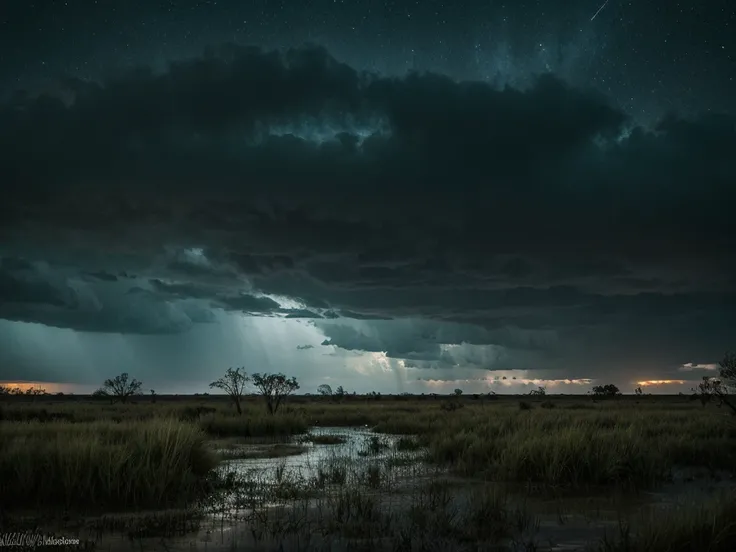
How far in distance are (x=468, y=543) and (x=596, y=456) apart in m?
6.54

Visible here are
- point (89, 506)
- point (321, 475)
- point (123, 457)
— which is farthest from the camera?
point (321, 475)

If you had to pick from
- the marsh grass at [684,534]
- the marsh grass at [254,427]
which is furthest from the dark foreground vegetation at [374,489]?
the marsh grass at [254,427]

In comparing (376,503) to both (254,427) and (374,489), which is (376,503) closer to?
(374,489)

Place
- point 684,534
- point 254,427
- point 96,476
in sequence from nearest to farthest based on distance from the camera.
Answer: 1. point 684,534
2. point 96,476
3. point 254,427

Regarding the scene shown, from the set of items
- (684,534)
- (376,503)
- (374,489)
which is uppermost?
(684,534)

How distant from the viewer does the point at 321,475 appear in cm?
1205

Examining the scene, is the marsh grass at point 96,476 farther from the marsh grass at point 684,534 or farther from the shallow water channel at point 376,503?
the marsh grass at point 684,534

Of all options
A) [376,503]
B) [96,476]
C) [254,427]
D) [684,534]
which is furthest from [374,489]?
[254,427]

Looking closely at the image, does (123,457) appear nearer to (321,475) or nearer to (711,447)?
(321,475)

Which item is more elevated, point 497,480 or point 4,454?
point 4,454

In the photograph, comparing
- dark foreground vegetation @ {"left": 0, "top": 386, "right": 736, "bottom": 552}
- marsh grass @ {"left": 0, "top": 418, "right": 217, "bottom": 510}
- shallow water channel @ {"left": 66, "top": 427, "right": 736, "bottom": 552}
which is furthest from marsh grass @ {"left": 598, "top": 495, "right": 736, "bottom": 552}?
marsh grass @ {"left": 0, "top": 418, "right": 217, "bottom": 510}

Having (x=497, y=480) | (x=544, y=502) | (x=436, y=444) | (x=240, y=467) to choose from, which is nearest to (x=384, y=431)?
(x=436, y=444)

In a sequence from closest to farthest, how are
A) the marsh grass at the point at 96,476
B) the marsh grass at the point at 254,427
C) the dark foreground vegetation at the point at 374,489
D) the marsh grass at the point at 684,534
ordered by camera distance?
the marsh grass at the point at 684,534 → the dark foreground vegetation at the point at 374,489 → the marsh grass at the point at 96,476 → the marsh grass at the point at 254,427

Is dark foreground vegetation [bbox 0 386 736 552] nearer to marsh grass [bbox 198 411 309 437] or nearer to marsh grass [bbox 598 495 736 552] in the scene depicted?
marsh grass [bbox 598 495 736 552]
